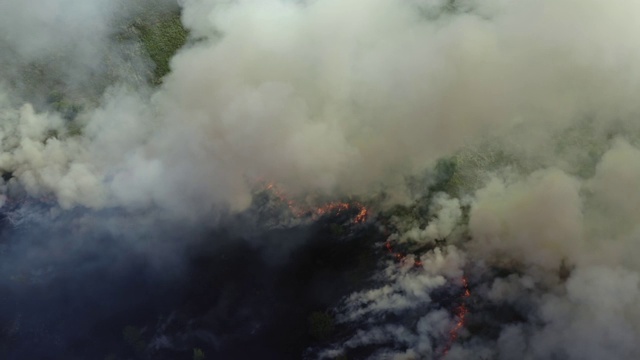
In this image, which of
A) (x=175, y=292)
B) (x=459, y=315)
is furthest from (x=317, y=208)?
(x=459, y=315)

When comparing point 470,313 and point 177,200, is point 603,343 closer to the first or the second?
point 470,313

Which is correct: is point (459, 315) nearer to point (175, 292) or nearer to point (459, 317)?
point (459, 317)

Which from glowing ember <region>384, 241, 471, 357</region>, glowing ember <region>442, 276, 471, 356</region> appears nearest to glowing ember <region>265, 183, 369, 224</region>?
glowing ember <region>384, 241, 471, 357</region>

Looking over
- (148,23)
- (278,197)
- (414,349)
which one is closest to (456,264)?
(414,349)

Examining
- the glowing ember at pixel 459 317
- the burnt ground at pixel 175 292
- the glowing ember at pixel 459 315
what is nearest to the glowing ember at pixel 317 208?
the burnt ground at pixel 175 292

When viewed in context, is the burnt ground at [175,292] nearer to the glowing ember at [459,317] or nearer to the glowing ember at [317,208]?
the glowing ember at [317,208]

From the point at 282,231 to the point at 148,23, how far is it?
29119mm

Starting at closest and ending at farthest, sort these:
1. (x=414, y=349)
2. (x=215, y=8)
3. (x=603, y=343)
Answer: (x=603, y=343)
(x=414, y=349)
(x=215, y=8)

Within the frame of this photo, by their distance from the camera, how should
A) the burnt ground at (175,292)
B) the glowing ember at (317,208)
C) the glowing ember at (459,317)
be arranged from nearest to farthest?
the glowing ember at (459,317)
the burnt ground at (175,292)
the glowing ember at (317,208)

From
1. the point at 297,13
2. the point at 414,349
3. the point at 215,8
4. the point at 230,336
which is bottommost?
the point at 414,349

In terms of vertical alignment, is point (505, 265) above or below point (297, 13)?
below

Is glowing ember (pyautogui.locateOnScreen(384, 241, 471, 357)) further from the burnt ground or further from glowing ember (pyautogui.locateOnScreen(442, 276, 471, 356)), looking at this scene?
the burnt ground

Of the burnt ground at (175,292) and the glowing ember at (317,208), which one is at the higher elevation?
the glowing ember at (317,208)

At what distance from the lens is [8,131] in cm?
5416
